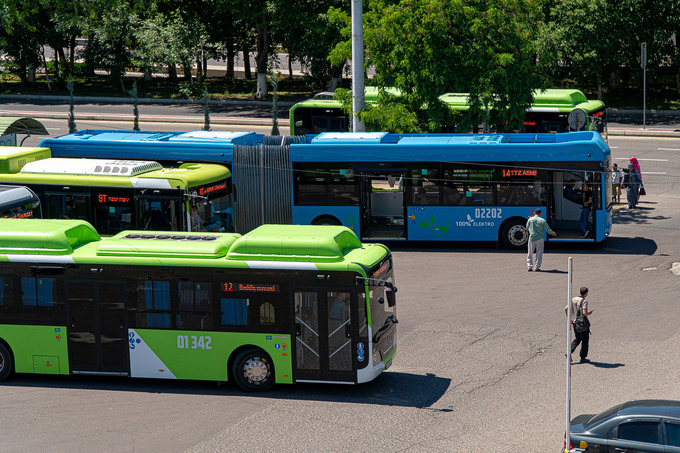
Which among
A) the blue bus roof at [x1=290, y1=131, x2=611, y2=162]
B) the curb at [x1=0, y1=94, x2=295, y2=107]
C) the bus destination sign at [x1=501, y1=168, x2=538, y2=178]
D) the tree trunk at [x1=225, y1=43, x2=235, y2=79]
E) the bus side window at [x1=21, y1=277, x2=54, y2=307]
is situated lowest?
the bus side window at [x1=21, y1=277, x2=54, y2=307]

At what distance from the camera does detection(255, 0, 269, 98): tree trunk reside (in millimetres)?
50312

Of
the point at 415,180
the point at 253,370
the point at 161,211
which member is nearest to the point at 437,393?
the point at 253,370

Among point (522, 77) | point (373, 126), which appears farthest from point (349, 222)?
point (522, 77)

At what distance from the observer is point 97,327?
48.6 ft

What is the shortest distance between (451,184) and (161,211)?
7770 mm

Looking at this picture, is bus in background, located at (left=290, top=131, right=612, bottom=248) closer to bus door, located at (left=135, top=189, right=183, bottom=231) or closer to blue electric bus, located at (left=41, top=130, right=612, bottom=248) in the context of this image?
blue electric bus, located at (left=41, top=130, right=612, bottom=248)

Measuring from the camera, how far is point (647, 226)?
86.0 ft

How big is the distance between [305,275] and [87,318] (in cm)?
374

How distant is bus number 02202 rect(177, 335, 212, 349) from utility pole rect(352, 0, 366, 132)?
1603 cm

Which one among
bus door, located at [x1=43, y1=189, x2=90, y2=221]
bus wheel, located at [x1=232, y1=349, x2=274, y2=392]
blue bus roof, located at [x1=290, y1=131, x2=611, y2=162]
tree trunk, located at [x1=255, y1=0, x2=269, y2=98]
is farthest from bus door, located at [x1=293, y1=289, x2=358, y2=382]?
tree trunk, located at [x1=255, y1=0, x2=269, y2=98]

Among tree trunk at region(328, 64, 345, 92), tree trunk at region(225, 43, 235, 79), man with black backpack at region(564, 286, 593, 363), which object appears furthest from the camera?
tree trunk at region(225, 43, 235, 79)

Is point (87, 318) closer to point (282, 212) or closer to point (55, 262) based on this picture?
point (55, 262)

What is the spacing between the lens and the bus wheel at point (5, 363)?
15.1m

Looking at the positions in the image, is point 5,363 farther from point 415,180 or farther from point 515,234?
point 515,234
